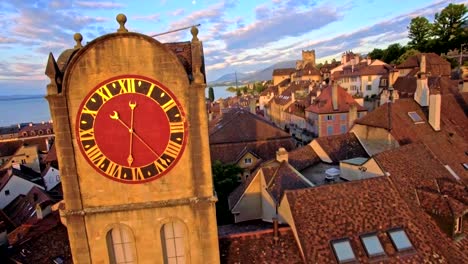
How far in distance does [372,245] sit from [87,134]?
12906 millimetres

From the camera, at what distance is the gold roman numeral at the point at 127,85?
12250mm

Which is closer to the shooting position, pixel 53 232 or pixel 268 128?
pixel 53 232

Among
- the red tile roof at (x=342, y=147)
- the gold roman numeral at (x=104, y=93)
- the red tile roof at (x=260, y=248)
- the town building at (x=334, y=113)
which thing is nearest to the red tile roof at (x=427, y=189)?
the red tile roof at (x=260, y=248)

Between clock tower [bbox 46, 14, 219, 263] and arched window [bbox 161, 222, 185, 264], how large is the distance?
0.13 feet

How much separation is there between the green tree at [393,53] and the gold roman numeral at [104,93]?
105 meters

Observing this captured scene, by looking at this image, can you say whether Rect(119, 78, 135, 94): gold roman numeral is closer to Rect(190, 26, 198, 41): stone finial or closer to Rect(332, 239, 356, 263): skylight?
Rect(190, 26, 198, 41): stone finial

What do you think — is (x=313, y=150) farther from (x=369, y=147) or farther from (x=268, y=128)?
(x=268, y=128)

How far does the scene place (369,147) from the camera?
32.7 metres

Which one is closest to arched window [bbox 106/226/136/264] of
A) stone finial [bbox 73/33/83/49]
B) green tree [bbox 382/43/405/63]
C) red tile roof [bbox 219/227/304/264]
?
red tile roof [bbox 219/227/304/264]

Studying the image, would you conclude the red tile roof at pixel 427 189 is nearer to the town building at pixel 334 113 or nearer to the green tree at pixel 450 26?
the town building at pixel 334 113

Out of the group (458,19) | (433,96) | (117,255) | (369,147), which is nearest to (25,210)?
Answer: (117,255)

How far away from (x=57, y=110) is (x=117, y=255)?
20.3ft

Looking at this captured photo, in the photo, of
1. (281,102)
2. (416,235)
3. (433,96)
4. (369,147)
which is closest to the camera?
(416,235)

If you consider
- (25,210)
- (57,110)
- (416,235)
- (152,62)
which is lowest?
(25,210)
